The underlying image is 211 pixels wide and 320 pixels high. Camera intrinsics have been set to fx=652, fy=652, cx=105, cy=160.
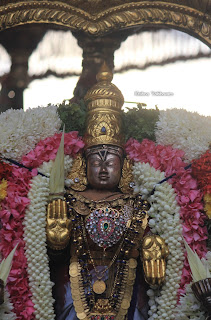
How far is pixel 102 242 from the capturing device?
17.5ft

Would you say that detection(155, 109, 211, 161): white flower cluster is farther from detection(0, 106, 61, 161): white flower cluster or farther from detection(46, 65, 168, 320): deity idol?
detection(0, 106, 61, 161): white flower cluster

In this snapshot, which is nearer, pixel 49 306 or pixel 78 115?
pixel 49 306

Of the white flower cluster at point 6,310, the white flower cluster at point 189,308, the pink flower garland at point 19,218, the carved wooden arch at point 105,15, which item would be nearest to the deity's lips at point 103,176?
the pink flower garland at point 19,218

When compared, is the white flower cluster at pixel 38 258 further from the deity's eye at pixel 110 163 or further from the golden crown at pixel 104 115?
the golden crown at pixel 104 115

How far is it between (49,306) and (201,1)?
335 cm

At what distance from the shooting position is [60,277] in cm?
548

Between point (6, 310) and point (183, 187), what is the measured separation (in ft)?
5.79

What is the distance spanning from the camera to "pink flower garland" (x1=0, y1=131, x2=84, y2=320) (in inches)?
201

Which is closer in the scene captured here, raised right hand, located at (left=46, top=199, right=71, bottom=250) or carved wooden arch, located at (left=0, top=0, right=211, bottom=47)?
raised right hand, located at (left=46, top=199, right=71, bottom=250)

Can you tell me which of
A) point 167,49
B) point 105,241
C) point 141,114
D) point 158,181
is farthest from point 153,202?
point 167,49

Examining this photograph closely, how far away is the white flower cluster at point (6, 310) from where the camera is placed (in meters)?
4.87

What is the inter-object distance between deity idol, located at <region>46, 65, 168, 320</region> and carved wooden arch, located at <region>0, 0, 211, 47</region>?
1.23m

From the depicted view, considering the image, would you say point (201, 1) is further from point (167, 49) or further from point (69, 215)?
point (69, 215)

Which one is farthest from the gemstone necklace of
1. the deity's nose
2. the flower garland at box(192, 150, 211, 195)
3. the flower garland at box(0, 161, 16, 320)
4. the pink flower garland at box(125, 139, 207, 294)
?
the flower garland at box(192, 150, 211, 195)
